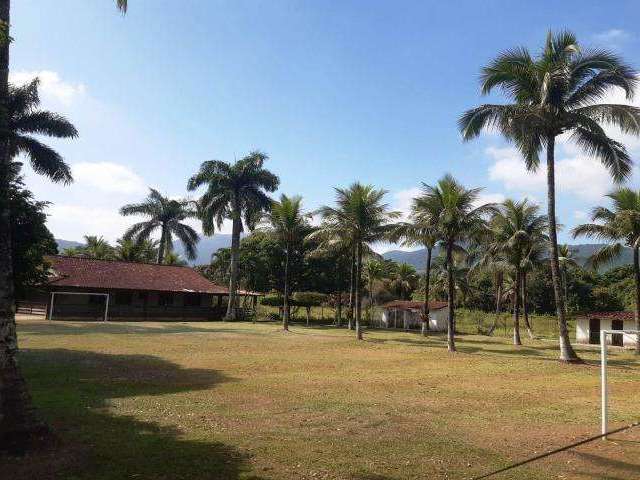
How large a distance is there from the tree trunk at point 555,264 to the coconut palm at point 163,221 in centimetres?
3800

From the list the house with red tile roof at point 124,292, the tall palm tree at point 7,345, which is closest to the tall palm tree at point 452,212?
the tall palm tree at point 7,345

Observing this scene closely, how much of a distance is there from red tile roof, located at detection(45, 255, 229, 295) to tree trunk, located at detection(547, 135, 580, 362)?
1181 inches

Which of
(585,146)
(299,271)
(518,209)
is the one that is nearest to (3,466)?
(585,146)

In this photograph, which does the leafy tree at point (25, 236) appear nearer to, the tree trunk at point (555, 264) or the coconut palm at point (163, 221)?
the tree trunk at point (555, 264)

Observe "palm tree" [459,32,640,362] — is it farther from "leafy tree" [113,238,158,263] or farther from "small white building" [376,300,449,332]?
"leafy tree" [113,238,158,263]

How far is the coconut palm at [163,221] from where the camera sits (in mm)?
51125

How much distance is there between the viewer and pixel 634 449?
7723 mm

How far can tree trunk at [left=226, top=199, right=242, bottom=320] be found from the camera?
42.6 metres

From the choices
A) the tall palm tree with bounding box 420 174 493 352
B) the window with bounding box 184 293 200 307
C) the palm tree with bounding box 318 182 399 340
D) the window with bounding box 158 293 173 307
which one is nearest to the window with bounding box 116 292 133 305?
the window with bounding box 158 293 173 307

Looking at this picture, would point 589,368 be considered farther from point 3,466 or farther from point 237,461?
point 3,466

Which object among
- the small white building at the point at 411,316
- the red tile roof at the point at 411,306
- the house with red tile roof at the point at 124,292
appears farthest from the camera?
the small white building at the point at 411,316

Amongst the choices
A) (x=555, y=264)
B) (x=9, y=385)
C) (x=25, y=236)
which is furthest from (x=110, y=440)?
(x=555, y=264)

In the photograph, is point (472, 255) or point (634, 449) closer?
point (634, 449)

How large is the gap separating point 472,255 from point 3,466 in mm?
34765
